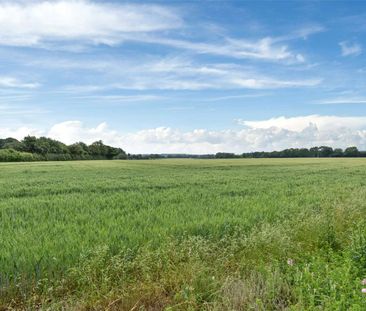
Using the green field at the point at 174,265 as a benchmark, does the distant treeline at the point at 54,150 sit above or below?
above

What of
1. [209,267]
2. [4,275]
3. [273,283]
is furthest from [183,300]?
[4,275]

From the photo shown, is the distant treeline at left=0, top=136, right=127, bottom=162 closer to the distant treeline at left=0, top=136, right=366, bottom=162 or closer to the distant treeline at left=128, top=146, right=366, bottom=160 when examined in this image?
the distant treeline at left=0, top=136, right=366, bottom=162

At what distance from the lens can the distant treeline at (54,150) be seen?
4563 inches

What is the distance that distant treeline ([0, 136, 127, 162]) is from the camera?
116 meters

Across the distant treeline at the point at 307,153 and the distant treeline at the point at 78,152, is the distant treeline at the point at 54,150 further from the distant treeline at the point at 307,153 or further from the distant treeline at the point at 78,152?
the distant treeline at the point at 307,153

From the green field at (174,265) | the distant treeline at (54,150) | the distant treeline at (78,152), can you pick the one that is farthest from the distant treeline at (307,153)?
the green field at (174,265)

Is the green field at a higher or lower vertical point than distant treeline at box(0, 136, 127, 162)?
lower

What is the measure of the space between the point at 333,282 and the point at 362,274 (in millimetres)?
737

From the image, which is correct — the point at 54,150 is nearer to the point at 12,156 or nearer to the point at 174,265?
the point at 12,156

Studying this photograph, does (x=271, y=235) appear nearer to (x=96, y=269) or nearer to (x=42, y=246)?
(x=96, y=269)

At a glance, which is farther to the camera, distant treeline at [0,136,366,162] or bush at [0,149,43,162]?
distant treeline at [0,136,366,162]

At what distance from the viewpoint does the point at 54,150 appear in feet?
440

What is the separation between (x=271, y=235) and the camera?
6906 mm

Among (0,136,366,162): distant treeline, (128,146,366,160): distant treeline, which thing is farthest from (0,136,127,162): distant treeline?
(128,146,366,160): distant treeline
